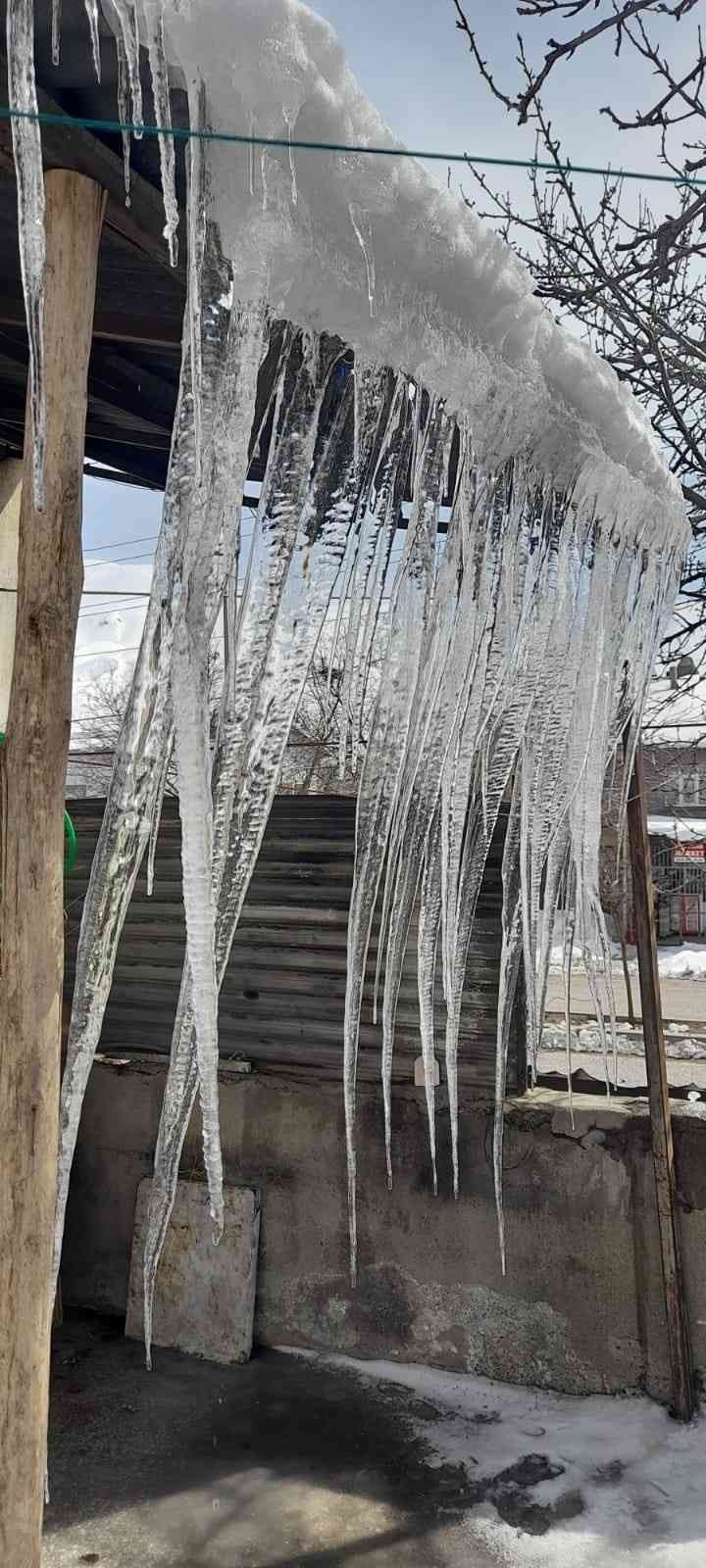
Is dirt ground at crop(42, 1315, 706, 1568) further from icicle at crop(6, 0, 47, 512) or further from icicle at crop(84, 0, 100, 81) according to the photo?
icicle at crop(84, 0, 100, 81)

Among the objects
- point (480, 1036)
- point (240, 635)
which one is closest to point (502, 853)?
point (480, 1036)

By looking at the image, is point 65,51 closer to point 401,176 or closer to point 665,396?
point 401,176

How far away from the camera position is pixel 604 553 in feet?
11.8

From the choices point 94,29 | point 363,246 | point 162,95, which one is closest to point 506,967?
point 363,246

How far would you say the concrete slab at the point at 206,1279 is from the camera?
4699 millimetres

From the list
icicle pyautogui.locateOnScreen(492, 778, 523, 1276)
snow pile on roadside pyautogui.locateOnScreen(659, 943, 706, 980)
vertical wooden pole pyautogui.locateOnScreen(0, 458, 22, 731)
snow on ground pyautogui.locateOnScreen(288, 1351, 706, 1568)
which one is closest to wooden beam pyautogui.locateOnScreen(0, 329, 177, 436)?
vertical wooden pole pyautogui.locateOnScreen(0, 458, 22, 731)

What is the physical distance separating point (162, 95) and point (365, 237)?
473 mm

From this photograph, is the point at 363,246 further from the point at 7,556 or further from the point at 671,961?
the point at 671,961

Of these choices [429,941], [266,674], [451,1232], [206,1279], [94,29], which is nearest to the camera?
[94,29]

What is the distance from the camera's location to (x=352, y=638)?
288 centimetres

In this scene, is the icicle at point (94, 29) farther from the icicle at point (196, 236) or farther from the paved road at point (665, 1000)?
the paved road at point (665, 1000)

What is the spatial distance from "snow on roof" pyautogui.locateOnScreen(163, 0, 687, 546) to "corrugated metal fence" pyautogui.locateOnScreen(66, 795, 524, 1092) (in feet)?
7.70

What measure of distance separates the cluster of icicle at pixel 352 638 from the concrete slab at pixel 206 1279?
52cm

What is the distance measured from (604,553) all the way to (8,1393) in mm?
2879
